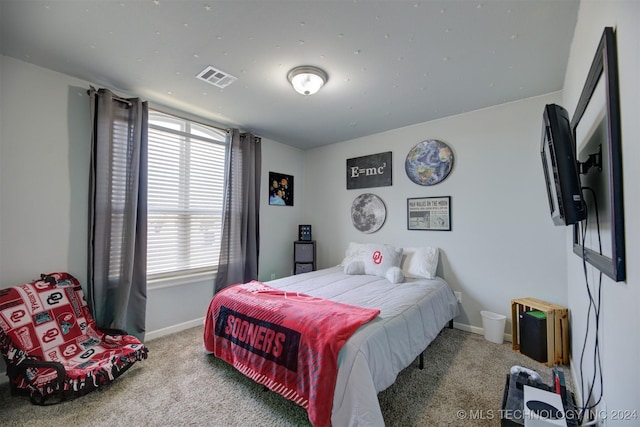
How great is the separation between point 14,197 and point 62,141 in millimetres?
569

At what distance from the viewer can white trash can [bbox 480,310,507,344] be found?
2.64 metres

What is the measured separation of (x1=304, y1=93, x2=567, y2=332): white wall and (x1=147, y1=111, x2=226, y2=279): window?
227 centimetres

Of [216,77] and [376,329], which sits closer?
[376,329]

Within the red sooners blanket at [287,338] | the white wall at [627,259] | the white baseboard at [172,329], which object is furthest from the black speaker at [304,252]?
the white wall at [627,259]

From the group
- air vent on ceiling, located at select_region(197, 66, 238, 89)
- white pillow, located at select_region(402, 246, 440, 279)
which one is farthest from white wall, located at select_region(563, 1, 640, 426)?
air vent on ceiling, located at select_region(197, 66, 238, 89)

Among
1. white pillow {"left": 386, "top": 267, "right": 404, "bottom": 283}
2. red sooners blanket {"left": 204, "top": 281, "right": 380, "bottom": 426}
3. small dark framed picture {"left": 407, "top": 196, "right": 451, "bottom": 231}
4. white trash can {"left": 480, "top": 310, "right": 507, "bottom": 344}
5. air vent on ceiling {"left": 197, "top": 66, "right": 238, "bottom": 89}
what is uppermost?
air vent on ceiling {"left": 197, "top": 66, "right": 238, "bottom": 89}

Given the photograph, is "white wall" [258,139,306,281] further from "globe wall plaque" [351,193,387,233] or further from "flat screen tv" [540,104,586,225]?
"flat screen tv" [540,104,586,225]

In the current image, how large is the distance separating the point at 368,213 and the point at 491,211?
1493 millimetres

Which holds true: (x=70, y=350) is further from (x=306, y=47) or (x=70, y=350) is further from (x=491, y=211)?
(x=491, y=211)

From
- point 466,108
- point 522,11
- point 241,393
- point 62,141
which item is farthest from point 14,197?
point 466,108

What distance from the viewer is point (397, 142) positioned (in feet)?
11.7

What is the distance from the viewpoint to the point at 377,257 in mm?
3141

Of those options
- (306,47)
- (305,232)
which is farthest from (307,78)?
(305,232)

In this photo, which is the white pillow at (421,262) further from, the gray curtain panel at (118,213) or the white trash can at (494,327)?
the gray curtain panel at (118,213)
